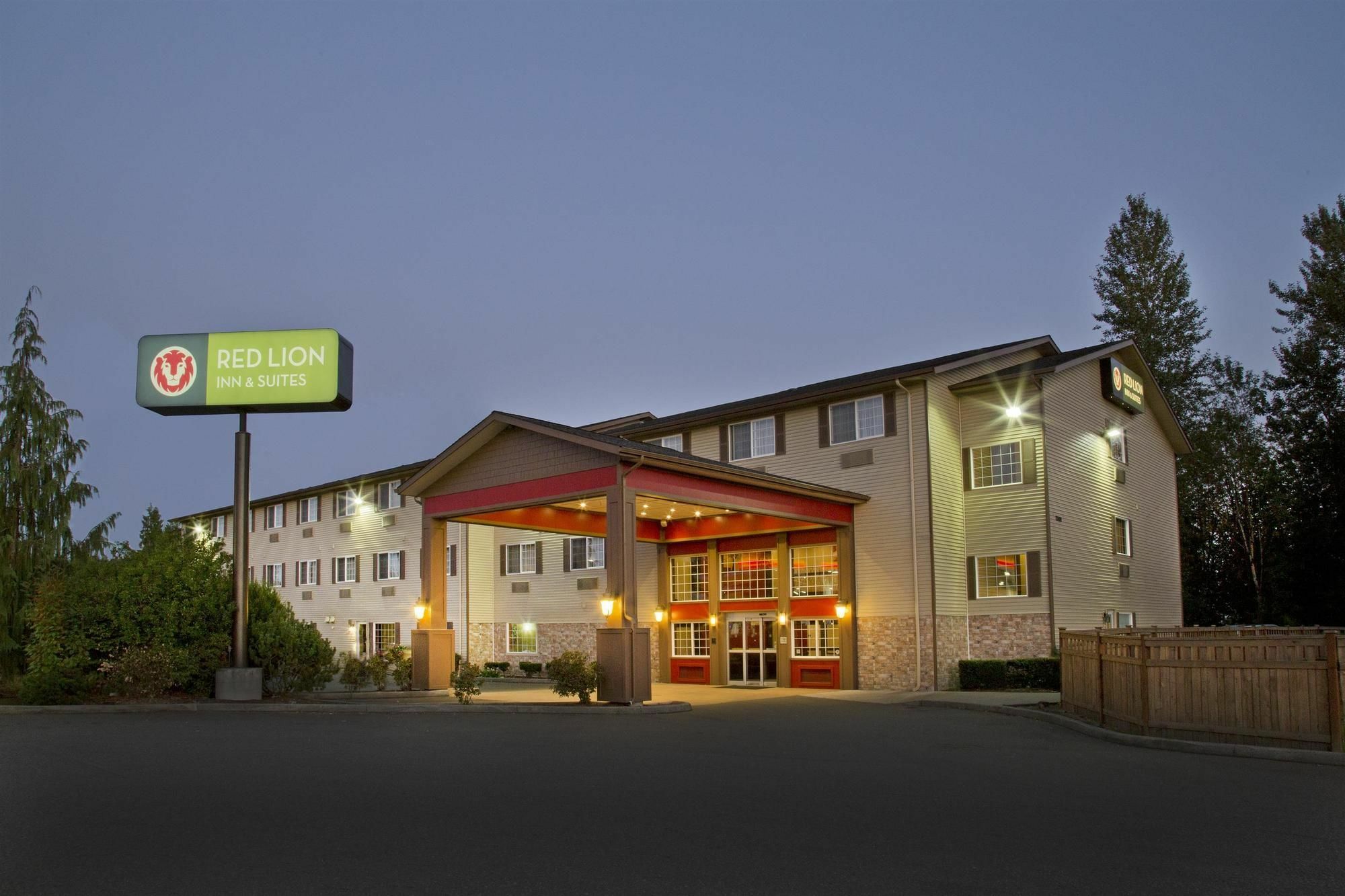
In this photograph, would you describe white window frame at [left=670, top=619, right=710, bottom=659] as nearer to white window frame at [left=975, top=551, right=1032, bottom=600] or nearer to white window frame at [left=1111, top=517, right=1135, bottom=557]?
white window frame at [left=975, top=551, right=1032, bottom=600]

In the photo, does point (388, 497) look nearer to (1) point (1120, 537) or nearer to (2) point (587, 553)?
(2) point (587, 553)

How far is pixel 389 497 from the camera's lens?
40.6 metres

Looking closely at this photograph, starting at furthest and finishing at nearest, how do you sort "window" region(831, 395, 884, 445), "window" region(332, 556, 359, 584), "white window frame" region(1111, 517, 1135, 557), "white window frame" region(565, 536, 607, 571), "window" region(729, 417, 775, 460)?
"window" region(332, 556, 359, 584) → "white window frame" region(565, 536, 607, 571) → "window" region(729, 417, 775, 460) → "white window frame" region(1111, 517, 1135, 557) → "window" region(831, 395, 884, 445)

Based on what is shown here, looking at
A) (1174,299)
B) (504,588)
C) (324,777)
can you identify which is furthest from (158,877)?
(1174,299)

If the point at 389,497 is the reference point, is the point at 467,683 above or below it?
below

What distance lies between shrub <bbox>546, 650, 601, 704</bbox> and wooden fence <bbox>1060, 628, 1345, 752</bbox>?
9.37 m

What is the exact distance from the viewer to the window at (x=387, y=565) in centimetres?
4009

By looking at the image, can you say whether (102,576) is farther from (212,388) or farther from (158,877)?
(158,877)

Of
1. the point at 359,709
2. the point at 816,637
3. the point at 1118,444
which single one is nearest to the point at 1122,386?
the point at 1118,444

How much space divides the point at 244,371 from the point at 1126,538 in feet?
77.4

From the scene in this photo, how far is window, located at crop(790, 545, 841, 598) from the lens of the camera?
91.8 ft

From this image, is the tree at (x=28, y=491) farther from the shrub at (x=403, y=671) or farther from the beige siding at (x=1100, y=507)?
the beige siding at (x=1100, y=507)

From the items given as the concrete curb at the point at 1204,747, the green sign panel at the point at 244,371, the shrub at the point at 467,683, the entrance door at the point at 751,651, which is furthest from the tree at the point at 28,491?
the concrete curb at the point at 1204,747

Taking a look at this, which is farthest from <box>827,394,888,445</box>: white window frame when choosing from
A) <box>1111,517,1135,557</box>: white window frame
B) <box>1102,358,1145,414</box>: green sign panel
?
<box>1111,517,1135,557</box>: white window frame
